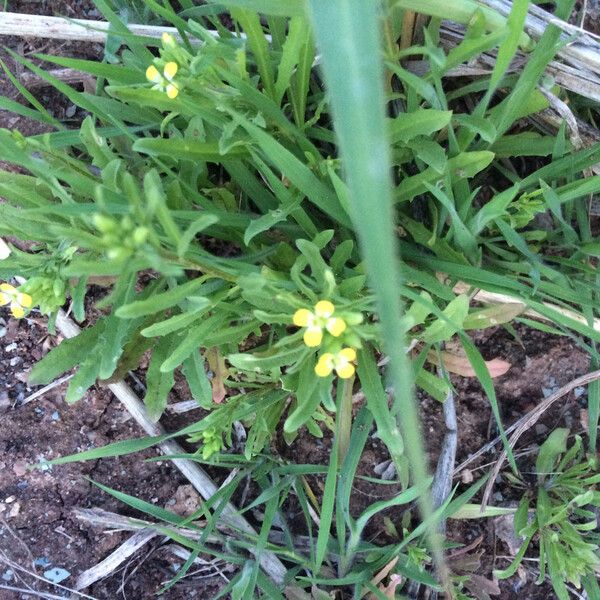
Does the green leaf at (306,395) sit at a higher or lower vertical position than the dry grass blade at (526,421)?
higher

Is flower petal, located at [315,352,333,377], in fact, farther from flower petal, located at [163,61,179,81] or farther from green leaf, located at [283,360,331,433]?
flower petal, located at [163,61,179,81]

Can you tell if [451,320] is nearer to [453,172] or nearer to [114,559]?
[453,172]

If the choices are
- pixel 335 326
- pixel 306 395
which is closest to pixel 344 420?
pixel 306 395

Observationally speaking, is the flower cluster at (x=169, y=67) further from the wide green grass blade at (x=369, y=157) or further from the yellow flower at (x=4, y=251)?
the wide green grass blade at (x=369, y=157)

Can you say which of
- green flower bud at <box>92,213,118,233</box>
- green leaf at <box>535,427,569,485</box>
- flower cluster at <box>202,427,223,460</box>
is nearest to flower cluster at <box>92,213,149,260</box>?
green flower bud at <box>92,213,118,233</box>

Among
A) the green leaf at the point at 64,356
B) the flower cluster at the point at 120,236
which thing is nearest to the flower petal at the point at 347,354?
the flower cluster at the point at 120,236

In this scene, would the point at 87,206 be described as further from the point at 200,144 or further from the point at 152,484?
the point at 152,484
